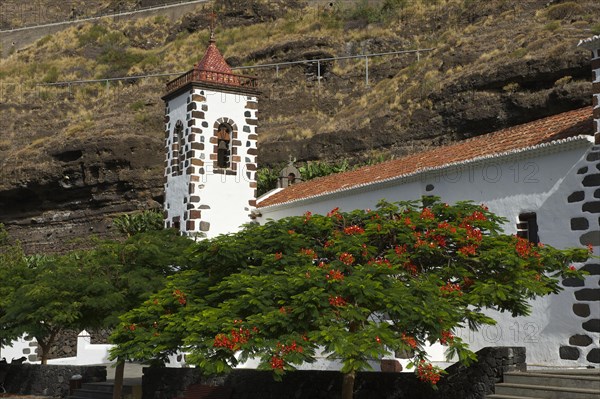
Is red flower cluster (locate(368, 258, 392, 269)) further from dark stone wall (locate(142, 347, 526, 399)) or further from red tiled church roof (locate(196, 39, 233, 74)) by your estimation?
red tiled church roof (locate(196, 39, 233, 74))

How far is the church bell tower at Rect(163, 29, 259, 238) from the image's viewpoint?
23.6m

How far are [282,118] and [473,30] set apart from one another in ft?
40.9

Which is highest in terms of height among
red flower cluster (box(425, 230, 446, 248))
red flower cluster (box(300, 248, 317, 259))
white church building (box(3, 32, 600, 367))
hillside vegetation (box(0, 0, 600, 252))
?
hillside vegetation (box(0, 0, 600, 252))

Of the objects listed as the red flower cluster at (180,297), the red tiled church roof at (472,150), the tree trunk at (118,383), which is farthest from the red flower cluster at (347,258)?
the tree trunk at (118,383)

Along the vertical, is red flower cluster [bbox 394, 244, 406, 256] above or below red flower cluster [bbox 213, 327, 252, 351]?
above

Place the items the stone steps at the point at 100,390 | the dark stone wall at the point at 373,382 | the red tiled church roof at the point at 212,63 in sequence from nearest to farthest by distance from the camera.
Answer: the dark stone wall at the point at 373,382 → the stone steps at the point at 100,390 → the red tiled church roof at the point at 212,63

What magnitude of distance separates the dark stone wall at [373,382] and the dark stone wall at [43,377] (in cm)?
527

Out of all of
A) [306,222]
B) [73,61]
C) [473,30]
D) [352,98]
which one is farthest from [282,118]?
[306,222]

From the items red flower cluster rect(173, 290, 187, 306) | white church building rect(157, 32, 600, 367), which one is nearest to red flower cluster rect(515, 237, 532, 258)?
white church building rect(157, 32, 600, 367)

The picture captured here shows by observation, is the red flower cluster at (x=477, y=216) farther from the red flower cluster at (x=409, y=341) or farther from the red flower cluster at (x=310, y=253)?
the red flower cluster at (x=409, y=341)

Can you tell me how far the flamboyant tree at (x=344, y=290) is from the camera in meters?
10.2

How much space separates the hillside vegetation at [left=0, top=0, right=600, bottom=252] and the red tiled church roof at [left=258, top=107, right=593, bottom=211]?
937 centimetres

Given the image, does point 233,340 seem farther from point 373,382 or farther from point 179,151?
point 179,151

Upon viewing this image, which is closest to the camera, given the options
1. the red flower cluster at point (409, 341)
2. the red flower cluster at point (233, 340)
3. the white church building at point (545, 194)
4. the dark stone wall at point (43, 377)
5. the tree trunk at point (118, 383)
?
the red flower cluster at point (409, 341)
